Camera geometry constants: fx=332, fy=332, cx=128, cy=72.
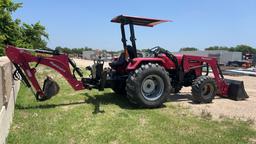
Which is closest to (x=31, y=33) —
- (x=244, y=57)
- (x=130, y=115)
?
(x=130, y=115)

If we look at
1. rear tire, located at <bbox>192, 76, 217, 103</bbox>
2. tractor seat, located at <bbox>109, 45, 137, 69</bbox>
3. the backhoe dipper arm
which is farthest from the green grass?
tractor seat, located at <bbox>109, 45, 137, 69</bbox>

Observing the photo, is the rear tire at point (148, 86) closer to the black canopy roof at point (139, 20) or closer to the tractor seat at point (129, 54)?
the tractor seat at point (129, 54)

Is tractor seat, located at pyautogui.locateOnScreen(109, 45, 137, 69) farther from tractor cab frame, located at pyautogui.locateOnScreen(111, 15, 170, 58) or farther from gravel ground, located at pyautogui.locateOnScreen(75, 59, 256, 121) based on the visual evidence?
gravel ground, located at pyautogui.locateOnScreen(75, 59, 256, 121)

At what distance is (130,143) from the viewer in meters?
5.79

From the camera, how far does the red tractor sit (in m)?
8.45

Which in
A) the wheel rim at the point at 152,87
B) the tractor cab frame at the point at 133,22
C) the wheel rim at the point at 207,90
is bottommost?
the wheel rim at the point at 207,90

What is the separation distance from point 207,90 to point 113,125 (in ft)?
14.3

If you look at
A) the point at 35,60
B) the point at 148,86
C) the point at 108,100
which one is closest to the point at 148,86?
the point at 148,86

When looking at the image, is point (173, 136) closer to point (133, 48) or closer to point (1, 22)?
point (133, 48)

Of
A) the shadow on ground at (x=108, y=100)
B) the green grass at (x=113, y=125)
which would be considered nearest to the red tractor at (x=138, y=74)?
the shadow on ground at (x=108, y=100)

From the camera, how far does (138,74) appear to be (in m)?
8.84

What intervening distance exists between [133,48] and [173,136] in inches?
155

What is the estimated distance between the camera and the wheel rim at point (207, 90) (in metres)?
10.1

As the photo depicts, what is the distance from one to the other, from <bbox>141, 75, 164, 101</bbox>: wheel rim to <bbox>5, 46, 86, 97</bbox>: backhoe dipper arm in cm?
195
